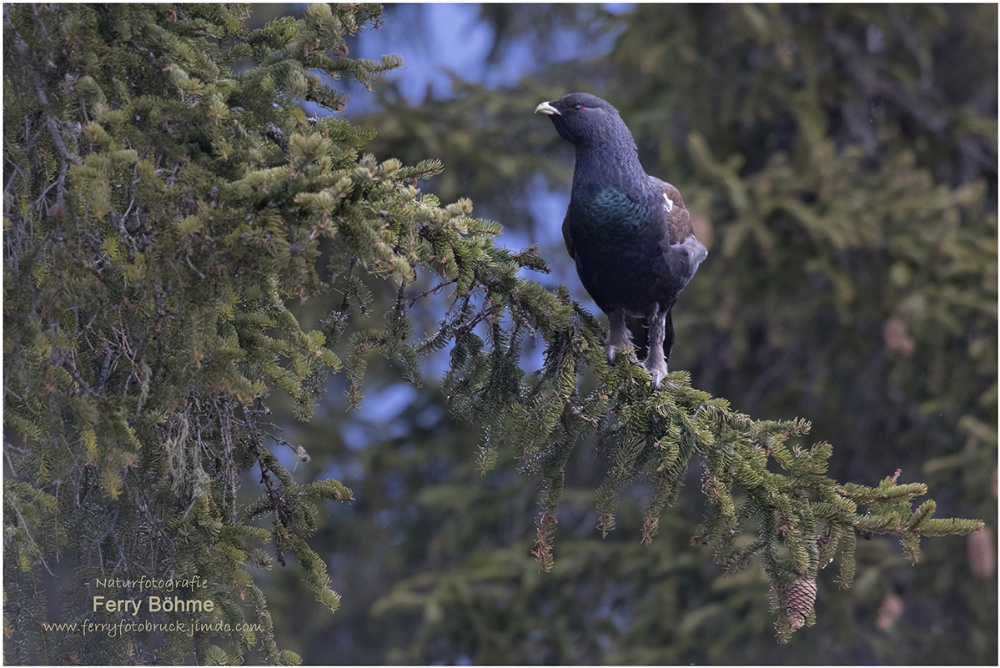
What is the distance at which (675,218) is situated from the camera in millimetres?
4188

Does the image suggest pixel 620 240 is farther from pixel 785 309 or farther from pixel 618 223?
pixel 785 309

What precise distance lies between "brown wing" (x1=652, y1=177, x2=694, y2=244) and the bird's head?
0.34 m

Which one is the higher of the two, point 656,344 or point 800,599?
point 656,344

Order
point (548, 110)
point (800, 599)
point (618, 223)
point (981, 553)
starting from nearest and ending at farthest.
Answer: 1. point (800, 599)
2. point (618, 223)
3. point (548, 110)
4. point (981, 553)

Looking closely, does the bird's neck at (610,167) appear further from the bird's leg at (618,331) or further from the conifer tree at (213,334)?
the conifer tree at (213,334)

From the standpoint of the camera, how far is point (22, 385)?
246cm

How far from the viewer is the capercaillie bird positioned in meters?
4.01

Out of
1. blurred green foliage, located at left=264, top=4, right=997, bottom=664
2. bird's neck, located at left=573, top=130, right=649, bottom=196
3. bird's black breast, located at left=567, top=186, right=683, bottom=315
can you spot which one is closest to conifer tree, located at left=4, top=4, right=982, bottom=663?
bird's black breast, located at left=567, top=186, right=683, bottom=315

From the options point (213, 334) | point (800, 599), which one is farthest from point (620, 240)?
point (213, 334)

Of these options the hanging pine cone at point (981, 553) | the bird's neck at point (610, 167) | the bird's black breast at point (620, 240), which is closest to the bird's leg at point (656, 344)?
the bird's black breast at point (620, 240)

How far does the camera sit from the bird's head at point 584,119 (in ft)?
13.5

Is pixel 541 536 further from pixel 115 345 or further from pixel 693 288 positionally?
pixel 693 288

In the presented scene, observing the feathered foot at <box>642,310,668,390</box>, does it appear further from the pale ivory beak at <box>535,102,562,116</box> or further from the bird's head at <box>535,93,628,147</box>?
the pale ivory beak at <box>535,102,562,116</box>

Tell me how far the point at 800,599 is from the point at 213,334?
6.79 ft
